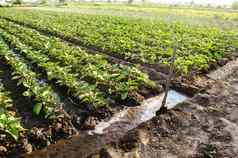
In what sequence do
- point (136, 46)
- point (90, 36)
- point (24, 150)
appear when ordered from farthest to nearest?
1. point (90, 36)
2. point (136, 46)
3. point (24, 150)

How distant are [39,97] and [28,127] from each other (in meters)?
1.10

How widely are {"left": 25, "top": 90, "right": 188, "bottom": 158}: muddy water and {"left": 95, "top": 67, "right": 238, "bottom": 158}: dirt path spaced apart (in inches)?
13.5

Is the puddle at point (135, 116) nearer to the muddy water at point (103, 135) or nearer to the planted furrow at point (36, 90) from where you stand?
the muddy water at point (103, 135)

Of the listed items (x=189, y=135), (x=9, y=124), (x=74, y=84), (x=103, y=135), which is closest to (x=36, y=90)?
(x=74, y=84)

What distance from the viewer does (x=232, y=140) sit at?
6770mm

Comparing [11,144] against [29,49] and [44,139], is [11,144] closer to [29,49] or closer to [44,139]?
[44,139]

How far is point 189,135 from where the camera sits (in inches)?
270

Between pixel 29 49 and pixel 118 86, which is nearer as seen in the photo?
pixel 118 86

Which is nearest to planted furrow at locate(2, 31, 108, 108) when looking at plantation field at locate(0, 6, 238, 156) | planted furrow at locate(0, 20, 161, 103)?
plantation field at locate(0, 6, 238, 156)

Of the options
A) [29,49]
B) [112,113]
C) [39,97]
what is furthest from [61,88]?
[29,49]

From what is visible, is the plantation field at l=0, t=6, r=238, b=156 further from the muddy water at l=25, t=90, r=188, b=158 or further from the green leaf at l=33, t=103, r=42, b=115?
the muddy water at l=25, t=90, r=188, b=158

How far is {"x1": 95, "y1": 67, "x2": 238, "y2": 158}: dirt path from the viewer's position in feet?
20.0

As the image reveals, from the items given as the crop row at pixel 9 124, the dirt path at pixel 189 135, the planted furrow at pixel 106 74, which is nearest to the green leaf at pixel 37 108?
the crop row at pixel 9 124

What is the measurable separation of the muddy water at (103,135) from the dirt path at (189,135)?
0.34 m
